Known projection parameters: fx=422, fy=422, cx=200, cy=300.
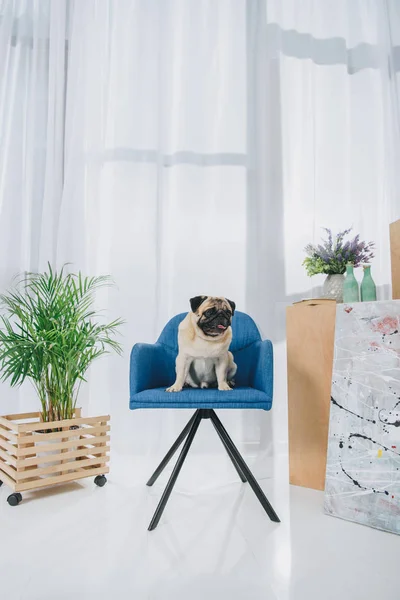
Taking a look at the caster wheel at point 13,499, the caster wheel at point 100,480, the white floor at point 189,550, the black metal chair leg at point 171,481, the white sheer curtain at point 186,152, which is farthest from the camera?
the white sheer curtain at point 186,152

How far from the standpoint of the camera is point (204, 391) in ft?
5.11

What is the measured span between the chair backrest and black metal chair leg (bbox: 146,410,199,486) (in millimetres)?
364

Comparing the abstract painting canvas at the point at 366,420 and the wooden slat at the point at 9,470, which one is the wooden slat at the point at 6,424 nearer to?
the wooden slat at the point at 9,470

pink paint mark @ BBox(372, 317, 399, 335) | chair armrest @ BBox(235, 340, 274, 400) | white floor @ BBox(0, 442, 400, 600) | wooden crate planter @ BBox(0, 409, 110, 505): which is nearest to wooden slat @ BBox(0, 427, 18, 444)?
wooden crate planter @ BBox(0, 409, 110, 505)

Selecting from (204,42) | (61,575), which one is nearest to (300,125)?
(204,42)

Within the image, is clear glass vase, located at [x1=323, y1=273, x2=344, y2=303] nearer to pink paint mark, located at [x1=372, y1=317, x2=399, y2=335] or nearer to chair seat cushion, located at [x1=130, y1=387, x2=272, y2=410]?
pink paint mark, located at [x1=372, y1=317, x2=399, y2=335]

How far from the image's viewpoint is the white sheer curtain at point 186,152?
8.00 feet

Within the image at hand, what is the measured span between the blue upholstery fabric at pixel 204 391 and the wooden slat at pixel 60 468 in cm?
49

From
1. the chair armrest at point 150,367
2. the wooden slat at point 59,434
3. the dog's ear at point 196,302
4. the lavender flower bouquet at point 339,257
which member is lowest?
the wooden slat at point 59,434

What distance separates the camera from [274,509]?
65.7 inches

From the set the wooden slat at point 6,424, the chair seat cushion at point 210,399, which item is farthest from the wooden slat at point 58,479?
the chair seat cushion at point 210,399

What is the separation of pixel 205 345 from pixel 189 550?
69cm

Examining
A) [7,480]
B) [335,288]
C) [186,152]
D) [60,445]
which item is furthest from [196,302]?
[186,152]

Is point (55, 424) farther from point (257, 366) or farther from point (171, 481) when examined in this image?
point (257, 366)
